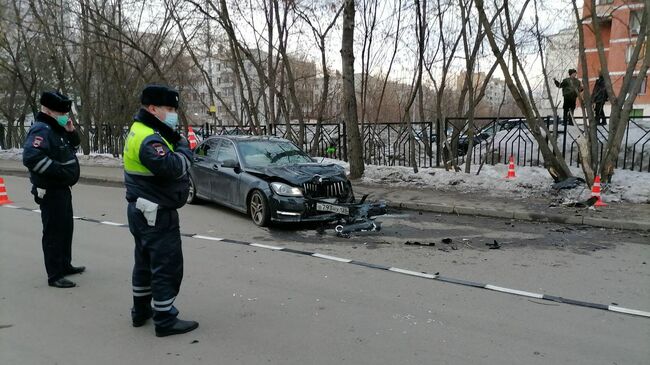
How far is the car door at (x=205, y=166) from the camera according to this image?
365 inches

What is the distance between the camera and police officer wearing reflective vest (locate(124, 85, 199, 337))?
3.38 metres

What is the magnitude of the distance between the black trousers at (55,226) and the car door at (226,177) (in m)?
3.63

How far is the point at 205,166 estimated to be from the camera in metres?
9.38

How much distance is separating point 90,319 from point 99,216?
17.1 feet

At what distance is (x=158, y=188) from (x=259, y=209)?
14.3 feet

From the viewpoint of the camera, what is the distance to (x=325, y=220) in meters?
7.84

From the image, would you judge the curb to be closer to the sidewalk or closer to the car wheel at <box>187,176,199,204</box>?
the sidewalk

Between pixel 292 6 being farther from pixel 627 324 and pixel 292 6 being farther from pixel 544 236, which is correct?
pixel 627 324

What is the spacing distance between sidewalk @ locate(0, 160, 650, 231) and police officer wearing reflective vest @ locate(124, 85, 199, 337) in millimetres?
6508

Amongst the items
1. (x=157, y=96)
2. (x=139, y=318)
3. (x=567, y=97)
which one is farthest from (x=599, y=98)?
(x=139, y=318)

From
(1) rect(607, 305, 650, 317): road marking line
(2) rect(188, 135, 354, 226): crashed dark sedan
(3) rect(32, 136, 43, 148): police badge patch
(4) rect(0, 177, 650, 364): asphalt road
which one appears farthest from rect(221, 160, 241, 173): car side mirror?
(1) rect(607, 305, 650, 317): road marking line

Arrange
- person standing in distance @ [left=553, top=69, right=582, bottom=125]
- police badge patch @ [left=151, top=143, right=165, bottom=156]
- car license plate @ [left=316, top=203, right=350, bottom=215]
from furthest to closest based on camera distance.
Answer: person standing in distance @ [left=553, top=69, right=582, bottom=125] → car license plate @ [left=316, top=203, right=350, bottom=215] → police badge patch @ [left=151, top=143, right=165, bottom=156]

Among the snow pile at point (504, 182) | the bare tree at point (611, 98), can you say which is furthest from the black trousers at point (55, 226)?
the bare tree at point (611, 98)

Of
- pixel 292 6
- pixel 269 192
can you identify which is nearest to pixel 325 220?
pixel 269 192
